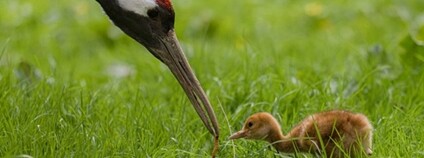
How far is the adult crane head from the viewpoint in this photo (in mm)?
5152

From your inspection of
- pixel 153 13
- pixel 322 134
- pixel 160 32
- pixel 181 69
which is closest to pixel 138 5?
pixel 153 13

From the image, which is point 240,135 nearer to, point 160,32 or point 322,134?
point 322,134

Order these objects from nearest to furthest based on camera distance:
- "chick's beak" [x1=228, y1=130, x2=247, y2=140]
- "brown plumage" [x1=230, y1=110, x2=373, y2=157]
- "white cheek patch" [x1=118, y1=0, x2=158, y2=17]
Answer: "brown plumage" [x1=230, y1=110, x2=373, y2=157], "chick's beak" [x1=228, y1=130, x2=247, y2=140], "white cheek patch" [x1=118, y1=0, x2=158, y2=17]

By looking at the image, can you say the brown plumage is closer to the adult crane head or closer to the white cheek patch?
the adult crane head

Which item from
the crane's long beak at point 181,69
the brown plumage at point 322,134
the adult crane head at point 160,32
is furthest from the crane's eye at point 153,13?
the brown plumage at point 322,134

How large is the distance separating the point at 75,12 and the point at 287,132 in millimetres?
4906

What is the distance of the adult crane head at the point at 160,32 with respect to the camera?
5.15 m

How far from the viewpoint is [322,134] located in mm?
4895

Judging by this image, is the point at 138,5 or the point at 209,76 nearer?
the point at 138,5

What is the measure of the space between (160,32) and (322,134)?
96 cm

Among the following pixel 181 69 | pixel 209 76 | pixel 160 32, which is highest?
pixel 160 32

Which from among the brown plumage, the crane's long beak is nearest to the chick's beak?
the brown plumage

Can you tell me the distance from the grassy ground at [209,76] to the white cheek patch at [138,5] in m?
0.60

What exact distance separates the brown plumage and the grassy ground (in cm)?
13
